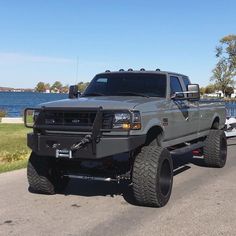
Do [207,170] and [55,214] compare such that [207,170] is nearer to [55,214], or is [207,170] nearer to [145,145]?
[145,145]

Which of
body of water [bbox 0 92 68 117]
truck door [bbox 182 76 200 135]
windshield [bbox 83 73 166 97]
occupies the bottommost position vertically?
body of water [bbox 0 92 68 117]

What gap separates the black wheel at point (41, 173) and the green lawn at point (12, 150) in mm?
2806

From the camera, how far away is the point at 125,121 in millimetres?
6449

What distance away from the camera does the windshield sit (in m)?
7.98

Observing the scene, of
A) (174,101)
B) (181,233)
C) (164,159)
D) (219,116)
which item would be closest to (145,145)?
(164,159)

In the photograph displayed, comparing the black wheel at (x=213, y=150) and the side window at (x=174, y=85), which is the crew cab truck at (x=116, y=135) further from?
the black wheel at (x=213, y=150)

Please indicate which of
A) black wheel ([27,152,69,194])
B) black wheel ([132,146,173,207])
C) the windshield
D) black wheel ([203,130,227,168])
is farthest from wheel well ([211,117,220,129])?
black wheel ([27,152,69,194])

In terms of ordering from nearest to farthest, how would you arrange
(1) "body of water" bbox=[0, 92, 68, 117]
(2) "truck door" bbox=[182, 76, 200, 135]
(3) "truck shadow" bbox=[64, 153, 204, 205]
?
(3) "truck shadow" bbox=[64, 153, 204, 205], (2) "truck door" bbox=[182, 76, 200, 135], (1) "body of water" bbox=[0, 92, 68, 117]

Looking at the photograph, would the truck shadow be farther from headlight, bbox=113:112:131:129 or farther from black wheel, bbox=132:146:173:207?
headlight, bbox=113:112:131:129

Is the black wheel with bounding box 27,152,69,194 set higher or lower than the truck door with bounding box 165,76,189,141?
lower

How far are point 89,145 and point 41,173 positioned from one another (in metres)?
1.41

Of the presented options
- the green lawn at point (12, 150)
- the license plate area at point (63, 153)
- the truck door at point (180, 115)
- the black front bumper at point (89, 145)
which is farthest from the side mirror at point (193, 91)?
the green lawn at point (12, 150)

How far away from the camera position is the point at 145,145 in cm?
721

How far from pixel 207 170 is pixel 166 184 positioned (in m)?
3.17
